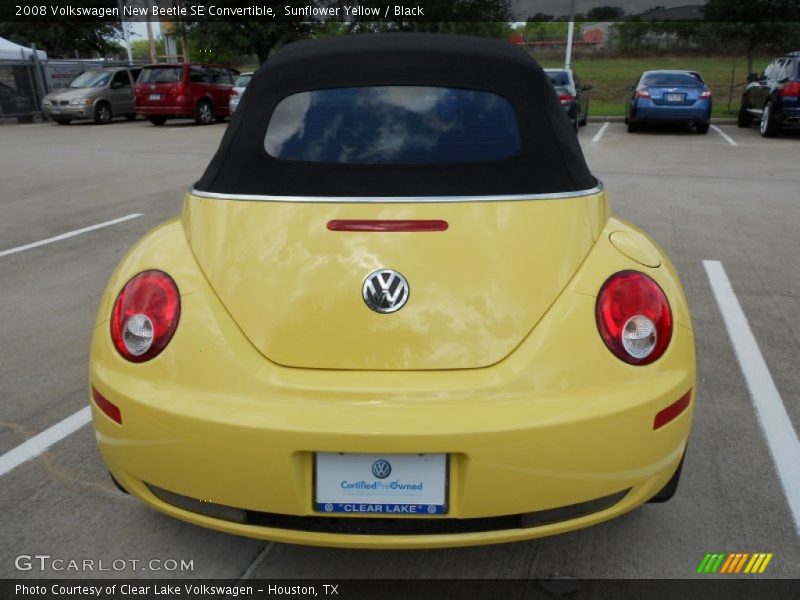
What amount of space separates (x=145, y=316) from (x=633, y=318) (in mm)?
1417

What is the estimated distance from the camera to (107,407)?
208 centimetres

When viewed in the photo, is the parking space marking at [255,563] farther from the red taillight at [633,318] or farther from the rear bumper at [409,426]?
the red taillight at [633,318]

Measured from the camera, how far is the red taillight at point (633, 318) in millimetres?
2010

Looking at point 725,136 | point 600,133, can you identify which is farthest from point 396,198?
point 600,133

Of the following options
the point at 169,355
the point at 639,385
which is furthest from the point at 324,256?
the point at 639,385

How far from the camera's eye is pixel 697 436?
308cm

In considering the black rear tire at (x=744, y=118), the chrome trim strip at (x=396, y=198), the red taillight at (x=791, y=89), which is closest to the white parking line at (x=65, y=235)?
the chrome trim strip at (x=396, y=198)

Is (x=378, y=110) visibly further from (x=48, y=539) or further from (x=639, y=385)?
(x=48, y=539)

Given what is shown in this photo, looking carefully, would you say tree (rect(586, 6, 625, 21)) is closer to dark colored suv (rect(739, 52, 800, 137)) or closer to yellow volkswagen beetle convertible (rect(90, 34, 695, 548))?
dark colored suv (rect(739, 52, 800, 137))

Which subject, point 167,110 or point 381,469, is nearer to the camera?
point 381,469

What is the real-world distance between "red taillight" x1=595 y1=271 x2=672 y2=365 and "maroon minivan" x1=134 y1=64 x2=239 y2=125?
2001cm

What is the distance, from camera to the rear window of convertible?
8.09 feet

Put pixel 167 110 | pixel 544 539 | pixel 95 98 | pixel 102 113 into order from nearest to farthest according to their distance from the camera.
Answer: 1. pixel 544 539
2. pixel 167 110
3. pixel 95 98
4. pixel 102 113

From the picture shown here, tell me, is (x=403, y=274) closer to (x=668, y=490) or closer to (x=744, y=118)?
(x=668, y=490)
